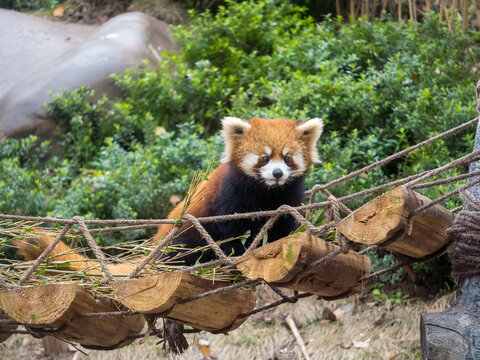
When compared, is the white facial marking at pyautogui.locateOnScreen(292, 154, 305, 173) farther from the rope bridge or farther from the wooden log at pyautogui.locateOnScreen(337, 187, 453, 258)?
the wooden log at pyautogui.locateOnScreen(337, 187, 453, 258)

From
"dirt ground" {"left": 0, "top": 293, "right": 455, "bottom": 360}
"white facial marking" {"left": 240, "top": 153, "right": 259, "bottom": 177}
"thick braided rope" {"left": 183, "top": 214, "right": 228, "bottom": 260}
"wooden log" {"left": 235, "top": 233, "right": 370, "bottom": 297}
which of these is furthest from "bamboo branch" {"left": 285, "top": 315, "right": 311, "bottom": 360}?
"thick braided rope" {"left": 183, "top": 214, "right": 228, "bottom": 260}

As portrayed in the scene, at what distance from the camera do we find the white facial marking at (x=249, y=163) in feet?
11.8

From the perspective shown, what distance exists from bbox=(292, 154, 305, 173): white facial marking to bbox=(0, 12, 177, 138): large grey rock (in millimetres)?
3499

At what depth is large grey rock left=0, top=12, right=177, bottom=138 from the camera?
646 centimetres

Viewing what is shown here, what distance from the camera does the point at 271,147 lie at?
363 cm

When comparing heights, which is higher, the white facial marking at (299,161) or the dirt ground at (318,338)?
the white facial marking at (299,161)

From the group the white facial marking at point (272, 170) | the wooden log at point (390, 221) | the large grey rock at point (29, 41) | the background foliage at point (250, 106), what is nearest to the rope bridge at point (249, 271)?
the wooden log at point (390, 221)

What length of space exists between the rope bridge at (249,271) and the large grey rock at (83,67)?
393cm

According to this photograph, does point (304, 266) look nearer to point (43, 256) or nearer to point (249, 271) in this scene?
point (249, 271)

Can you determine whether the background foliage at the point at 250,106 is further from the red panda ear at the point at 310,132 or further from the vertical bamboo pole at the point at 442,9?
the red panda ear at the point at 310,132

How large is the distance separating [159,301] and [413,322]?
7.66ft

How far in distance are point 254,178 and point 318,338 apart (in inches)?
53.4

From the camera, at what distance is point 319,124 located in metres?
3.87

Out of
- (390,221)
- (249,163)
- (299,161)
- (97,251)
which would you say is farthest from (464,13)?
(97,251)
